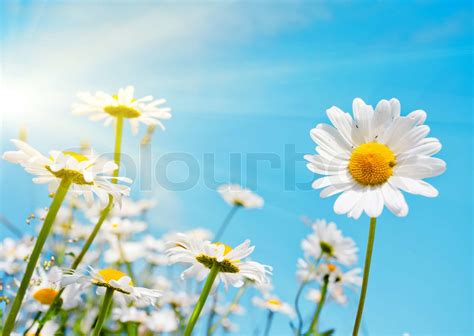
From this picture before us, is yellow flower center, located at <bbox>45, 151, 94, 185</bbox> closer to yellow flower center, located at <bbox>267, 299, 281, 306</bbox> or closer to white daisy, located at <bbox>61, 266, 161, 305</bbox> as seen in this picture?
white daisy, located at <bbox>61, 266, 161, 305</bbox>

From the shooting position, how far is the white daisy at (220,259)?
2002 millimetres

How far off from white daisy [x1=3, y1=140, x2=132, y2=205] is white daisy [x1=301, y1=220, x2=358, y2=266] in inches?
89.5

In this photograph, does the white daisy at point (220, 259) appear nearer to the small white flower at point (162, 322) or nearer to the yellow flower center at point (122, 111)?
the yellow flower center at point (122, 111)

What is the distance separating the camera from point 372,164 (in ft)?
6.59

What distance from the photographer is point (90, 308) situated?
3.91 meters

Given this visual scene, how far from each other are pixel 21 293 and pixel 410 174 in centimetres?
141

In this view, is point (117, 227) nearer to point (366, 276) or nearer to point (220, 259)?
point (220, 259)

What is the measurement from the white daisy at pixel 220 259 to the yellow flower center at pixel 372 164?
520 mm

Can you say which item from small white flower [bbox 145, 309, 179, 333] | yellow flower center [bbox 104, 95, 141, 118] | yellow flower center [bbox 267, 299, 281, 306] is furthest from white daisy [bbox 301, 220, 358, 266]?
yellow flower center [bbox 104, 95, 141, 118]

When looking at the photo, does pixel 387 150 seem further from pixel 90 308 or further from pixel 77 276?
pixel 90 308

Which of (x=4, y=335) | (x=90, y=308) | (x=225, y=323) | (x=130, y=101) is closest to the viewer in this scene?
(x=4, y=335)

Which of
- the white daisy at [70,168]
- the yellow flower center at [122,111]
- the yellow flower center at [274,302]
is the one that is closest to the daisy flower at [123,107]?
the yellow flower center at [122,111]

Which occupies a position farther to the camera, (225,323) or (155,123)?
(225,323)

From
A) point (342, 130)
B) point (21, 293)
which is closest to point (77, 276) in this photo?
point (21, 293)
